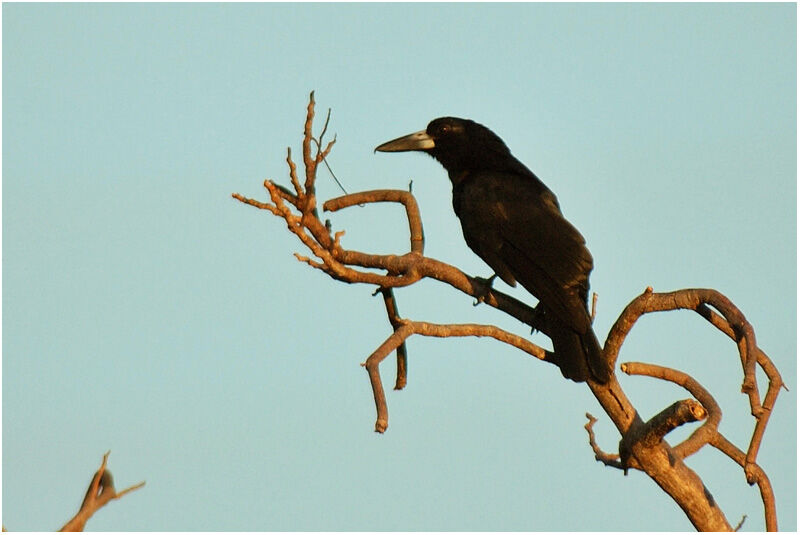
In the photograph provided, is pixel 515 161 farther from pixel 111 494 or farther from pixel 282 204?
pixel 111 494

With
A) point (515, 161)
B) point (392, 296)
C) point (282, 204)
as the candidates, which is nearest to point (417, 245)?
point (392, 296)

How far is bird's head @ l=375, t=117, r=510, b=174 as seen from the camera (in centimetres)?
746

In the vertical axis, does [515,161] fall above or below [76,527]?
above

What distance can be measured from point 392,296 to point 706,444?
4.93ft

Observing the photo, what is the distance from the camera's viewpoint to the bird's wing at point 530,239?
6008 mm

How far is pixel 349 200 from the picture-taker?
5465 millimetres

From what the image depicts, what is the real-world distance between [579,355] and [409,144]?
99.7 inches

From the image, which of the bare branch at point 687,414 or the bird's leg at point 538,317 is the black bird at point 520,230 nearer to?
the bird's leg at point 538,317

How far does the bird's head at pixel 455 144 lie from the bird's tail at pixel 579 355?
1937mm

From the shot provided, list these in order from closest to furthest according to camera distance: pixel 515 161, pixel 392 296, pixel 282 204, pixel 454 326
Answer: pixel 282 204
pixel 454 326
pixel 392 296
pixel 515 161

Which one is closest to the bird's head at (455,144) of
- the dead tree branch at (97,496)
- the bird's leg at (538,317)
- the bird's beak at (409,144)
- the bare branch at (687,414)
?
the bird's beak at (409,144)

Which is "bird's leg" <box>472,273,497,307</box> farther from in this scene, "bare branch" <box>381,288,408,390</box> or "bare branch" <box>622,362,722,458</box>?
"bare branch" <box>622,362,722,458</box>

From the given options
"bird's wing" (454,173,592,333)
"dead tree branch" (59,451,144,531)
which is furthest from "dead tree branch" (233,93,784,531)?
"dead tree branch" (59,451,144,531)

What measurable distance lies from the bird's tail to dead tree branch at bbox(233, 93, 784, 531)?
0.04 meters
